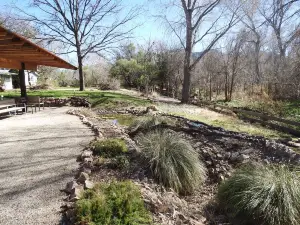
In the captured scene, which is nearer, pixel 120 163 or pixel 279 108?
pixel 120 163

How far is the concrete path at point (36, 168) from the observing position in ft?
8.23

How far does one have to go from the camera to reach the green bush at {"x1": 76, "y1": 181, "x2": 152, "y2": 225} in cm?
222

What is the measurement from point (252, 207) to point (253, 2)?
13.4 m

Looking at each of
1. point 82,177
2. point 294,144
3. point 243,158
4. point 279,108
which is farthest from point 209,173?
point 279,108

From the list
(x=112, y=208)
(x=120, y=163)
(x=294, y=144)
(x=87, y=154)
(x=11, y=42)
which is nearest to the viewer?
(x=112, y=208)

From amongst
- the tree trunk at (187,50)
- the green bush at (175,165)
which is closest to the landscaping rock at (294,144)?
the green bush at (175,165)

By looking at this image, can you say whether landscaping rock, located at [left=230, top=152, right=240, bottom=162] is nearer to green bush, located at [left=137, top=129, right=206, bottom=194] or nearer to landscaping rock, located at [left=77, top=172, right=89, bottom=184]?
green bush, located at [left=137, top=129, right=206, bottom=194]

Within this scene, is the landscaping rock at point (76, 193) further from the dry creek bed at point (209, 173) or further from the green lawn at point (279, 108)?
the green lawn at point (279, 108)

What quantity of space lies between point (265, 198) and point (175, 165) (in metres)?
1.29

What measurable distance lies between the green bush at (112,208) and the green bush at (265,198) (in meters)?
1.09

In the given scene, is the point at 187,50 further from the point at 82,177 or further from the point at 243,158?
the point at 82,177

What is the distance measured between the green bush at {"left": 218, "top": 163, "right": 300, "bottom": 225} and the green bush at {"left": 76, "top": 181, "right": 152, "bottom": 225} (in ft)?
3.59

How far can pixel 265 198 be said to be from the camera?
8.46 feet

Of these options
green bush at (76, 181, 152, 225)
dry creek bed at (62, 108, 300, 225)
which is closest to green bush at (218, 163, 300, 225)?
dry creek bed at (62, 108, 300, 225)
